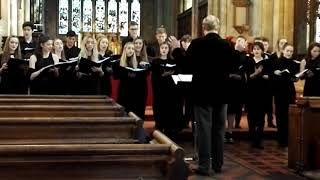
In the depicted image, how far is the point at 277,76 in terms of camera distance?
25.0 ft

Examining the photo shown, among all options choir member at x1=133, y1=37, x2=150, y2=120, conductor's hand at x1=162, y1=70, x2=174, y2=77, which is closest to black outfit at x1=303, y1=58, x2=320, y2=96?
conductor's hand at x1=162, y1=70, x2=174, y2=77

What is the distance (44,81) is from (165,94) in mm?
1733

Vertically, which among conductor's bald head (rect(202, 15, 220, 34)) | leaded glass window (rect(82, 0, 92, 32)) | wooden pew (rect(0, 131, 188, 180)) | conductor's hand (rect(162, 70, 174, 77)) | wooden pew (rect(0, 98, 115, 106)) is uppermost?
leaded glass window (rect(82, 0, 92, 32))

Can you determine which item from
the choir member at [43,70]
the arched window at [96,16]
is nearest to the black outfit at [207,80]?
the choir member at [43,70]

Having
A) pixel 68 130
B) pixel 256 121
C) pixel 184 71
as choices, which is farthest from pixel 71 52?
pixel 68 130

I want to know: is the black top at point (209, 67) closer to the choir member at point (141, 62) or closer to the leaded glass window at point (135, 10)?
the choir member at point (141, 62)

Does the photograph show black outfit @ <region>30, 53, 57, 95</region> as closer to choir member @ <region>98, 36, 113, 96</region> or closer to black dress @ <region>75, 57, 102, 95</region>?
black dress @ <region>75, 57, 102, 95</region>

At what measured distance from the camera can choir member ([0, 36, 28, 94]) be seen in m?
7.43

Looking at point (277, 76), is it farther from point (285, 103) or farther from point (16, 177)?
point (16, 177)

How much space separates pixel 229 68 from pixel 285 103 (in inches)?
90.1

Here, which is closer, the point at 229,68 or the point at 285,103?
the point at 229,68

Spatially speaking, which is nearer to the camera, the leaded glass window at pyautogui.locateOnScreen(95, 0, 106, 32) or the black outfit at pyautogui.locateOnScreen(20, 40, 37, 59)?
the black outfit at pyautogui.locateOnScreen(20, 40, 37, 59)

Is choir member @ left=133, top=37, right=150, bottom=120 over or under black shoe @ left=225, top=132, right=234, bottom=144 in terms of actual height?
over

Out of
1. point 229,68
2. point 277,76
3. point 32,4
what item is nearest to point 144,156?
point 229,68
